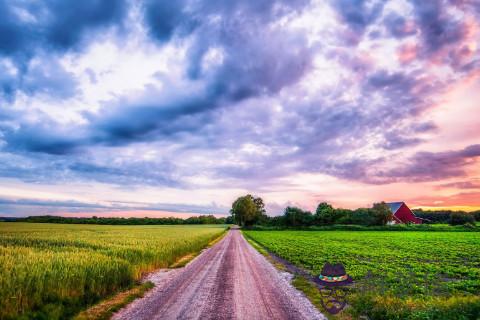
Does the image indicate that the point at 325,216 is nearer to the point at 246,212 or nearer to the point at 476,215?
the point at 246,212

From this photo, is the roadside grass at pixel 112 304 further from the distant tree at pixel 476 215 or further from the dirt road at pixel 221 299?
the distant tree at pixel 476 215

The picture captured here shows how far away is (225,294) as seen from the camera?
12.4 meters

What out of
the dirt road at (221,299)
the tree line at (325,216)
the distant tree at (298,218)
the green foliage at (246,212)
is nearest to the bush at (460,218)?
the tree line at (325,216)

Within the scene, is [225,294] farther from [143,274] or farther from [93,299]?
[143,274]

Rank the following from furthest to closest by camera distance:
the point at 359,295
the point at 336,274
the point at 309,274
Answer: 1. the point at 309,274
2. the point at 359,295
3. the point at 336,274

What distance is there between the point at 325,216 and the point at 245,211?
37.0 m

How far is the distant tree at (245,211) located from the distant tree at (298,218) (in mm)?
23227

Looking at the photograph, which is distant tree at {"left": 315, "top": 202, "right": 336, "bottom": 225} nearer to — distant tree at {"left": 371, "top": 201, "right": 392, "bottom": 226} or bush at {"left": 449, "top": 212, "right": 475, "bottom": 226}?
distant tree at {"left": 371, "top": 201, "right": 392, "bottom": 226}

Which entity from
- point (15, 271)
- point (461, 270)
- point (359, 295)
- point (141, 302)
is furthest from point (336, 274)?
point (461, 270)

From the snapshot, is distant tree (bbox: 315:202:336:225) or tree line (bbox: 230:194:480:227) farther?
distant tree (bbox: 315:202:336:225)

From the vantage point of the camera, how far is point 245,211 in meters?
Result: 141

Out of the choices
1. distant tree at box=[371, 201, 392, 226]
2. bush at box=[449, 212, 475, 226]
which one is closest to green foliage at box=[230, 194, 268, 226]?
distant tree at box=[371, 201, 392, 226]

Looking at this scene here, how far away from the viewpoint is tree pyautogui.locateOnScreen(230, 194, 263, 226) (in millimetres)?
141375

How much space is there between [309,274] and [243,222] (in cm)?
13028
